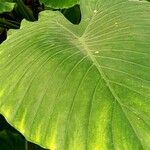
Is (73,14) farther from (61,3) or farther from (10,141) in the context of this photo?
(10,141)

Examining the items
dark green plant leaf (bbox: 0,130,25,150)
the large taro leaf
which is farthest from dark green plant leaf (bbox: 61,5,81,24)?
the large taro leaf

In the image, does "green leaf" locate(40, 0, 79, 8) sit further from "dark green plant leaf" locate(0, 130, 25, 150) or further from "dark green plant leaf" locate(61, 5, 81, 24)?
"dark green plant leaf" locate(0, 130, 25, 150)

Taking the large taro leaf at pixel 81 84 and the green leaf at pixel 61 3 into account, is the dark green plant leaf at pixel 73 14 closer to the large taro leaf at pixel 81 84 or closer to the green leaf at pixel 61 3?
the green leaf at pixel 61 3

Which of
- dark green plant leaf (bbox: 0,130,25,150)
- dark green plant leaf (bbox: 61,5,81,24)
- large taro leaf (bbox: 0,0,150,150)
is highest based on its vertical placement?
large taro leaf (bbox: 0,0,150,150)

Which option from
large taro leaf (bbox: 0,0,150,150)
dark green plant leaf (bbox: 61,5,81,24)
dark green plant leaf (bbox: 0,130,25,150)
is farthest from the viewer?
dark green plant leaf (bbox: 61,5,81,24)

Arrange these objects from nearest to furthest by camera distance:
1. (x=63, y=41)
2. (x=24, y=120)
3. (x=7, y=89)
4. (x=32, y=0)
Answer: (x=24, y=120)
(x=7, y=89)
(x=63, y=41)
(x=32, y=0)

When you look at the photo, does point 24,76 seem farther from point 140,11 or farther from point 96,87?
point 140,11

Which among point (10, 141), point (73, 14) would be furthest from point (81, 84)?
point (73, 14)

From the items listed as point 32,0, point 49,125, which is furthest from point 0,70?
point 32,0

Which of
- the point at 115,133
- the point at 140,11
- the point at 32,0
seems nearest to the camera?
the point at 115,133
